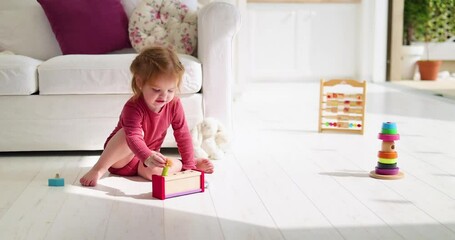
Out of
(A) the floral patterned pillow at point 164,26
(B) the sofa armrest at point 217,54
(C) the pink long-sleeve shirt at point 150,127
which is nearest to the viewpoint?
(C) the pink long-sleeve shirt at point 150,127

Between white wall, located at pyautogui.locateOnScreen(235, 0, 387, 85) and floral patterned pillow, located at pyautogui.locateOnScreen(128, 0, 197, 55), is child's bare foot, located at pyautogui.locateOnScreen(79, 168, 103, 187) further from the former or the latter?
white wall, located at pyautogui.locateOnScreen(235, 0, 387, 85)

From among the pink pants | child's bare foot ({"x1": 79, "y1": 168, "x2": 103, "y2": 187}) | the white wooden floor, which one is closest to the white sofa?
the white wooden floor

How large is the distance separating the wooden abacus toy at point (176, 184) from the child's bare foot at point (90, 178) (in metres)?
0.29

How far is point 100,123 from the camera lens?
9.66ft

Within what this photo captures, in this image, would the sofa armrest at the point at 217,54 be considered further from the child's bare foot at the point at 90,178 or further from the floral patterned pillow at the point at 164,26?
the child's bare foot at the point at 90,178

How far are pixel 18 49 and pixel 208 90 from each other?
1.20 metres

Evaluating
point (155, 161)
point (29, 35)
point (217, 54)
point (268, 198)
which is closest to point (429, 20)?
point (217, 54)

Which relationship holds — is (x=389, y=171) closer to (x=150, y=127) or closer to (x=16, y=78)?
(x=150, y=127)

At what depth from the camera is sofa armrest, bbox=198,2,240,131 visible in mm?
2980

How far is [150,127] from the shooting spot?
2.44 metres

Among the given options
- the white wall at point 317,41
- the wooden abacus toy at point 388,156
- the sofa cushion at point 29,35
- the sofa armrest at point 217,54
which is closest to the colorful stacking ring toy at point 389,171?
the wooden abacus toy at point 388,156

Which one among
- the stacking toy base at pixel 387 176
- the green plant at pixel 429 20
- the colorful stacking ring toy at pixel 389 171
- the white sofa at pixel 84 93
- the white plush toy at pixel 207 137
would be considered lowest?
the stacking toy base at pixel 387 176

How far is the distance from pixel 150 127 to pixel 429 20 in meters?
4.83

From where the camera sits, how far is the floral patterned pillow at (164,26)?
10.9ft
